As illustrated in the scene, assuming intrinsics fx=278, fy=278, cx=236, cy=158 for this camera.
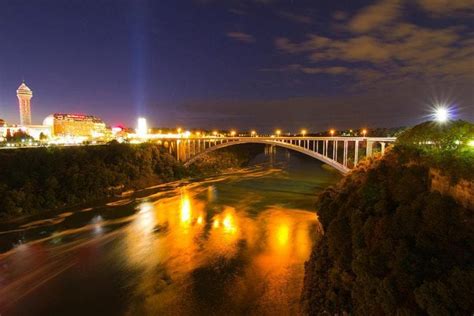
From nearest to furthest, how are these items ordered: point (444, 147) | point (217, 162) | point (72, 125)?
1. point (444, 147)
2. point (217, 162)
3. point (72, 125)

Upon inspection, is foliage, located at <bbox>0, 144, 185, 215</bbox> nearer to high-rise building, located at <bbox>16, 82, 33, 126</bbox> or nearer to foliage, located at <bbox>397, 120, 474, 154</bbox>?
foliage, located at <bbox>397, 120, 474, 154</bbox>

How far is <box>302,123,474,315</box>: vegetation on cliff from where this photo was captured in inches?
223

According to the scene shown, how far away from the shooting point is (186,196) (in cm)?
2791

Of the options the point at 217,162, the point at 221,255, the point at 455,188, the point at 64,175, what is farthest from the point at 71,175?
the point at 455,188

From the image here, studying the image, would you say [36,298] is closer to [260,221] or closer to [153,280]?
[153,280]

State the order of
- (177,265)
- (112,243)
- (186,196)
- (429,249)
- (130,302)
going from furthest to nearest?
(186,196) < (112,243) < (177,265) < (130,302) < (429,249)

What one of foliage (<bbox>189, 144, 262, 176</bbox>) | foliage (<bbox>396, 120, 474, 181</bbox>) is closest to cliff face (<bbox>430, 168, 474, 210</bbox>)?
foliage (<bbox>396, 120, 474, 181</bbox>)

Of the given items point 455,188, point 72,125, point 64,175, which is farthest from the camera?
point 72,125

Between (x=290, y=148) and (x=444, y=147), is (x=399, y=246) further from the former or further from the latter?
(x=290, y=148)

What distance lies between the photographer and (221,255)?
14148 mm

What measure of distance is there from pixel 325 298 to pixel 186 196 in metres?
20.5

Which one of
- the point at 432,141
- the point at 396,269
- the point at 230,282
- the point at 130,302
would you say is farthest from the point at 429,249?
the point at 130,302

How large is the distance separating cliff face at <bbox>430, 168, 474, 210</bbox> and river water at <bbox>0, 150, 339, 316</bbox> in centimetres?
598

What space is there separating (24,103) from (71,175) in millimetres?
44461
